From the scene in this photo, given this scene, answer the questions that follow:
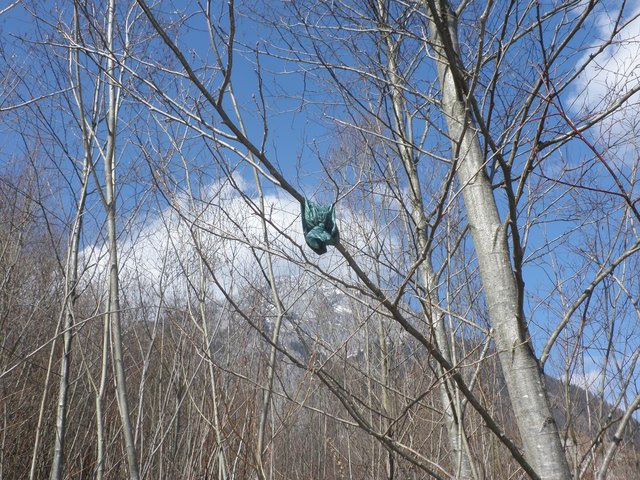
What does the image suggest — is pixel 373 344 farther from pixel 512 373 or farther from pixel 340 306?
pixel 512 373

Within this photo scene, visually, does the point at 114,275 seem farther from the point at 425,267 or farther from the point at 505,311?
the point at 505,311

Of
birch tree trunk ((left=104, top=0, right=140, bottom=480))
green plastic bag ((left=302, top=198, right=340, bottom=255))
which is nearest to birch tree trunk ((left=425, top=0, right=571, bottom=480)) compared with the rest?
green plastic bag ((left=302, top=198, right=340, bottom=255))

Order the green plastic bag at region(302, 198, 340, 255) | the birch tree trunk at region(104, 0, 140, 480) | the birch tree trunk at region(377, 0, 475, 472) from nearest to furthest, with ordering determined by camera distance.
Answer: the green plastic bag at region(302, 198, 340, 255) → the birch tree trunk at region(377, 0, 475, 472) → the birch tree trunk at region(104, 0, 140, 480)

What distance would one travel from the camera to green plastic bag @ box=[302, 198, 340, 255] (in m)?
1.36

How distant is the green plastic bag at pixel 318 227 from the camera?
1361 millimetres

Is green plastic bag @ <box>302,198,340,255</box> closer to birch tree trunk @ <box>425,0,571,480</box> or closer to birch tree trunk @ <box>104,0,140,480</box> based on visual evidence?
birch tree trunk @ <box>425,0,571,480</box>

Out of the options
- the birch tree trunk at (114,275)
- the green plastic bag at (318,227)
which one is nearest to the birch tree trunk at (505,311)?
the green plastic bag at (318,227)

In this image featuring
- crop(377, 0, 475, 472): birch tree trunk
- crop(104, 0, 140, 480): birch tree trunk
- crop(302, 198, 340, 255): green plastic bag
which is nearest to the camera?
crop(302, 198, 340, 255): green plastic bag

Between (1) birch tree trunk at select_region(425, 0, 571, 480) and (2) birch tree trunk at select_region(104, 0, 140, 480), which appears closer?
(1) birch tree trunk at select_region(425, 0, 571, 480)

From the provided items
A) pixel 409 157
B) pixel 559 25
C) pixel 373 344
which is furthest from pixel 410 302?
pixel 559 25

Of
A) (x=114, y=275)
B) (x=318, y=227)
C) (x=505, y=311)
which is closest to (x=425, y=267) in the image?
(x=114, y=275)

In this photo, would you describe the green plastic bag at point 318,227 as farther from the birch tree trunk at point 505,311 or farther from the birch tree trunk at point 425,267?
the birch tree trunk at point 425,267

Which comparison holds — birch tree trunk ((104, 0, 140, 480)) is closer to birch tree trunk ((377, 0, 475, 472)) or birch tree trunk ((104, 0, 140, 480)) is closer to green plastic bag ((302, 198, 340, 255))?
birch tree trunk ((377, 0, 475, 472))

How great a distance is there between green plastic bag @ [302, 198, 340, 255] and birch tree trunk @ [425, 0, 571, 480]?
0.34 meters
